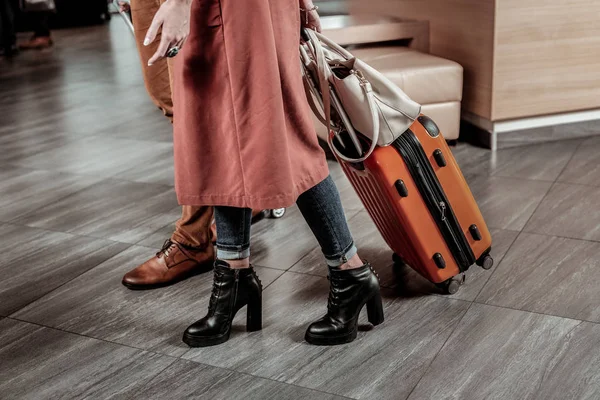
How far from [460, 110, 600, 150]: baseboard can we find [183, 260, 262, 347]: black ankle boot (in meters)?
1.89

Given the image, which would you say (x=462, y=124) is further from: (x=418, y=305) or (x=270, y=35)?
(x=270, y=35)

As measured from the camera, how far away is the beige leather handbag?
1.67 meters

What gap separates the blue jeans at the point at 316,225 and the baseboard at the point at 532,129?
5.93 ft

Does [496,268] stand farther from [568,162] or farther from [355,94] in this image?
[568,162]

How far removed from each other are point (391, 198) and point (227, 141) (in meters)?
0.45

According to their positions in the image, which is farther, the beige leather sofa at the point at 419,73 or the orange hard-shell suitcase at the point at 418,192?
the beige leather sofa at the point at 419,73

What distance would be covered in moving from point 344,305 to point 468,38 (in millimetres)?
1993

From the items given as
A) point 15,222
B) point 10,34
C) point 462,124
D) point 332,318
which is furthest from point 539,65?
point 10,34

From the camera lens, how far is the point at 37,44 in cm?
717

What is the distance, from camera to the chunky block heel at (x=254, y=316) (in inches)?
70.7

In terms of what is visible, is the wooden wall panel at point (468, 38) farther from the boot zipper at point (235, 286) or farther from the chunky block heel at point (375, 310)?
the boot zipper at point (235, 286)

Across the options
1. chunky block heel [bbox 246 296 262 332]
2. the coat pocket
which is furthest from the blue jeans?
the coat pocket

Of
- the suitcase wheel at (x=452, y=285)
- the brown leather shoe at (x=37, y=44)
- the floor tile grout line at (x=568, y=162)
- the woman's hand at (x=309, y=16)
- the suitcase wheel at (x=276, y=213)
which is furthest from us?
the brown leather shoe at (x=37, y=44)

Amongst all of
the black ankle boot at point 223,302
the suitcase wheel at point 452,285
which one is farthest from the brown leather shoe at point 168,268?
the suitcase wheel at point 452,285
